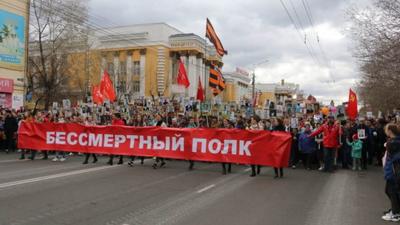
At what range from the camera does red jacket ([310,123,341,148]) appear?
48.5ft

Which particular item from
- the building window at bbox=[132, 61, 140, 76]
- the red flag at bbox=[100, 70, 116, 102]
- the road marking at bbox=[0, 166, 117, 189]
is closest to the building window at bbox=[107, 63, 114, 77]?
the building window at bbox=[132, 61, 140, 76]

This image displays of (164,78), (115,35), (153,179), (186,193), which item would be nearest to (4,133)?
(153,179)

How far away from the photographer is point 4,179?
427 inches

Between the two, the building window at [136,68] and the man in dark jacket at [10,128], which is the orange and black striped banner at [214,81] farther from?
the building window at [136,68]

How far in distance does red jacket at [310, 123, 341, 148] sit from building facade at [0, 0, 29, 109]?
21868 millimetres

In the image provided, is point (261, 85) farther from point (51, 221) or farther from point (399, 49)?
point (51, 221)

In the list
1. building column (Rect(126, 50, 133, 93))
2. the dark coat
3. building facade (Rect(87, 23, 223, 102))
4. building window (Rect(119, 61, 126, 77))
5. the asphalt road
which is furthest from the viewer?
building facade (Rect(87, 23, 223, 102))

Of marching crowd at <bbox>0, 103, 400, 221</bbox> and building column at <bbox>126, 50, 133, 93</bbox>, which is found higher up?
building column at <bbox>126, 50, 133, 93</bbox>

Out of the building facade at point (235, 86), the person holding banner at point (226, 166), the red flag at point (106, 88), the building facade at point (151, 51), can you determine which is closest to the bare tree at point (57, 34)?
the red flag at point (106, 88)

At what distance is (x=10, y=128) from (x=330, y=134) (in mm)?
12835

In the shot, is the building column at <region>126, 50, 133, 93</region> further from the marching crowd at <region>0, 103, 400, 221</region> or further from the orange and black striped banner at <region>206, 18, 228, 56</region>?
the marching crowd at <region>0, 103, 400, 221</region>

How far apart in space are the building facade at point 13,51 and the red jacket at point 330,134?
21868mm

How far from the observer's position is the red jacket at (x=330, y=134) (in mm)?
14793

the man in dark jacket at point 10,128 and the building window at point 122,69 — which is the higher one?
the building window at point 122,69
